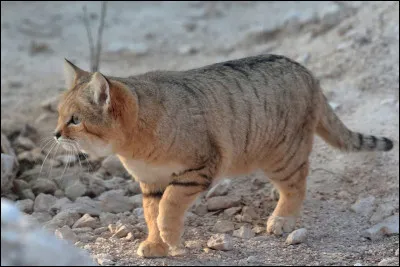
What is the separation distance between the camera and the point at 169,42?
11039mm

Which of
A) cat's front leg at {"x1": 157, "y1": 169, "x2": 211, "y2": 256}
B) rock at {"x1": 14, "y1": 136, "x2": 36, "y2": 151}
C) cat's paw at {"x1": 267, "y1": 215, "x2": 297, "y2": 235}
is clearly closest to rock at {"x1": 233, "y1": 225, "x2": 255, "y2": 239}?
cat's paw at {"x1": 267, "y1": 215, "x2": 297, "y2": 235}

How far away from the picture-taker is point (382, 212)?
6.61m

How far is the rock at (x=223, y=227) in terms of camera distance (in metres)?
6.08

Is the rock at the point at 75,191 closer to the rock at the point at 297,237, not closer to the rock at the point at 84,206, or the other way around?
the rock at the point at 84,206

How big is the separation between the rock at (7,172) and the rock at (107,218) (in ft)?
Result: 3.55

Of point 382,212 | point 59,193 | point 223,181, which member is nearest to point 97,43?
point 59,193

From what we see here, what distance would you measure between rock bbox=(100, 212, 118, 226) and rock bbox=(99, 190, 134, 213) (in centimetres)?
19

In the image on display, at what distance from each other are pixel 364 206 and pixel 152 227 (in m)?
2.20

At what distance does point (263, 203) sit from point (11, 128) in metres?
3.11

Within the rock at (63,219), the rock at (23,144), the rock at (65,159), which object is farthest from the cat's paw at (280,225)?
the rock at (23,144)

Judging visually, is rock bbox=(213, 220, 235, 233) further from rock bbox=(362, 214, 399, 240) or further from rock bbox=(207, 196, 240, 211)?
rock bbox=(362, 214, 399, 240)

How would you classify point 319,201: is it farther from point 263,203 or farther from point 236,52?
point 236,52

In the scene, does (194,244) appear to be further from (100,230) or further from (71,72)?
(71,72)

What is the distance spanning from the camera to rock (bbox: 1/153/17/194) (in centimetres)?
675
